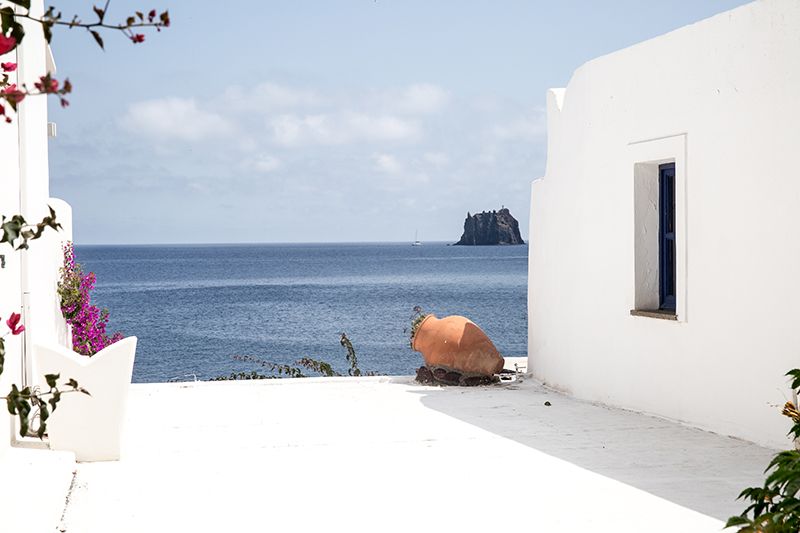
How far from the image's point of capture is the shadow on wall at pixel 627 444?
5.60 m

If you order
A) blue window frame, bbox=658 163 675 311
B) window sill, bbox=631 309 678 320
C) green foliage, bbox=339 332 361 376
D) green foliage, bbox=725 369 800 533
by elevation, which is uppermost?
blue window frame, bbox=658 163 675 311

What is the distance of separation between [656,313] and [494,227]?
105 meters

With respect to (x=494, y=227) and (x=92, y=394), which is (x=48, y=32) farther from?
(x=494, y=227)

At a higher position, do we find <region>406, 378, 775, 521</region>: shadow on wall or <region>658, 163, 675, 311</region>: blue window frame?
<region>658, 163, 675, 311</region>: blue window frame

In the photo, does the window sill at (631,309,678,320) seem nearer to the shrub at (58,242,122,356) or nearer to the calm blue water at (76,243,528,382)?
the shrub at (58,242,122,356)

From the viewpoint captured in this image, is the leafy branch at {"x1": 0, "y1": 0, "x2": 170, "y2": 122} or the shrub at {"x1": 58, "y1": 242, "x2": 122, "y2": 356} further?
the shrub at {"x1": 58, "y1": 242, "x2": 122, "y2": 356}

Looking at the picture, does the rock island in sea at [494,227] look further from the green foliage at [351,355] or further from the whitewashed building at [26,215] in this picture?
the whitewashed building at [26,215]

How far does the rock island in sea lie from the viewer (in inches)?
4370

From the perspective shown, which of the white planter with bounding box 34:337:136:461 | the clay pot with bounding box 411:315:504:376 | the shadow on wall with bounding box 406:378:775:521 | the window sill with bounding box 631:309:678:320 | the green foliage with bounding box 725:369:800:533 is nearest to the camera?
the green foliage with bounding box 725:369:800:533

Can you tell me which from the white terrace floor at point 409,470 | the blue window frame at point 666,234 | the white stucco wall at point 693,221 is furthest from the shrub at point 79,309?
the blue window frame at point 666,234

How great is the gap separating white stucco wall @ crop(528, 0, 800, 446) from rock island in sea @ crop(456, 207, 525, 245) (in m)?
99.4

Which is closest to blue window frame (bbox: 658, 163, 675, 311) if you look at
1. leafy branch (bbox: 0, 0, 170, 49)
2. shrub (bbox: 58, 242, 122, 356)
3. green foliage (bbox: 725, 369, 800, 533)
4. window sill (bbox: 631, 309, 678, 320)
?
window sill (bbox: 631, 309, 678, 320)

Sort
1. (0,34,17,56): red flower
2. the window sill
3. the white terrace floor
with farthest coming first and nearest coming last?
the window sill
the white terrace floor
(0,34,17,56): red flower

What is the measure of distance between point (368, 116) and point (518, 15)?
52440 millimetres
